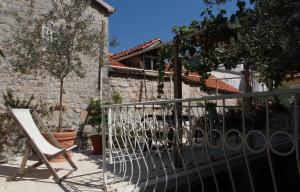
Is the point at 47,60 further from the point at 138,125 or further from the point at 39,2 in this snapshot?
the point at 138,125

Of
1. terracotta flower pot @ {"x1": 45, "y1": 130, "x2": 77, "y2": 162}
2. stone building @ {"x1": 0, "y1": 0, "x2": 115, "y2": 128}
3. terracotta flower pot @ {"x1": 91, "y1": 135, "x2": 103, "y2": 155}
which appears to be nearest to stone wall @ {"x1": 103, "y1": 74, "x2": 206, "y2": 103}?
stone building @ {"x1": 0, "y1": 0, "x2": 115, "y2": 128}

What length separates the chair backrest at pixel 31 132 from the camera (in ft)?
14.9

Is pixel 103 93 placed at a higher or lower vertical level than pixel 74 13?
lower

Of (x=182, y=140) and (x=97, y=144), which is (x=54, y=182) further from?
(x=97, y=144)

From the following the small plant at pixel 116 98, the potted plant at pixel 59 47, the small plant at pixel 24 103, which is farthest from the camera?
the small plant at pixel 116 98

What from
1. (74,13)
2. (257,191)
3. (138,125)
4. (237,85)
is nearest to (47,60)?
(74,13)

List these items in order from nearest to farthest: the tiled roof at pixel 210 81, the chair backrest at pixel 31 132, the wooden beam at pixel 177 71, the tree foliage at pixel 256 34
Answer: the tree foliage at pixel 256 34
the chair backrest at pixel 31 132
the wooden beam at pixel 177 71
the tiled roof at pixel 210 81

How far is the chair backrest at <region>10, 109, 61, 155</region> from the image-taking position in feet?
14.9

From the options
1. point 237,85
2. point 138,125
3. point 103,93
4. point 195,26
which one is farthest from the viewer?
point 237,85

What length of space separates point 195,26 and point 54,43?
113 inches

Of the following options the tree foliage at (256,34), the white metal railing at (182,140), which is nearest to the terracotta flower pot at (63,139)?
the white metal railing at (182,140)

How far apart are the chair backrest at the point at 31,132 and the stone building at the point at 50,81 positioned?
2071mm

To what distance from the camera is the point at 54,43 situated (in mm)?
6227

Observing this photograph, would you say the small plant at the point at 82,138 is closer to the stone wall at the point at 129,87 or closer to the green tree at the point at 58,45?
the stone wall at the point at 129,87
